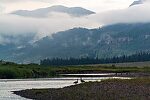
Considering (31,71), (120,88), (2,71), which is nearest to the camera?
(120,88)

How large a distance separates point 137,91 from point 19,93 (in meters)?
30.5

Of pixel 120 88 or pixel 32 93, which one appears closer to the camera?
pixel 120 88

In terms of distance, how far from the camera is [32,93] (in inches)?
3469

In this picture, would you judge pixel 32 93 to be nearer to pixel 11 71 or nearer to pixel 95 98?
pixel 95 98

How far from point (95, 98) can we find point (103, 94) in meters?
3.69

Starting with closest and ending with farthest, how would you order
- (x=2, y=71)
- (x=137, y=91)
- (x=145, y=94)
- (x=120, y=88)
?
1. (x=145, y=94)
2. (x=137, y=91)
3. (x=120, y=88)
4. (x=2, y=71)

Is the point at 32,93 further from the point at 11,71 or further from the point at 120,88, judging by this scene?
the point at 11,71

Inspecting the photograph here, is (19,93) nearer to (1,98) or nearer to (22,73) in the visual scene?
(1,98)

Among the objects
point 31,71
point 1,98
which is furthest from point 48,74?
point 1,98

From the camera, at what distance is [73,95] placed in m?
71.5

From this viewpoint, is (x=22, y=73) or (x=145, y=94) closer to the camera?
(x=145, y=94)

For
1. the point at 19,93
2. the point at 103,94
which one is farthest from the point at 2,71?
the point at 103,94

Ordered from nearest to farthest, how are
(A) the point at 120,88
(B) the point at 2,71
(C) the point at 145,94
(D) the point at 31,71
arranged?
(C) the point at 145,94 < (A) the point at 120,88 < (B) the point at 2,71 < (D) the point at 31,71

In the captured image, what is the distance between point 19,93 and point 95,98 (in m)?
30.5
